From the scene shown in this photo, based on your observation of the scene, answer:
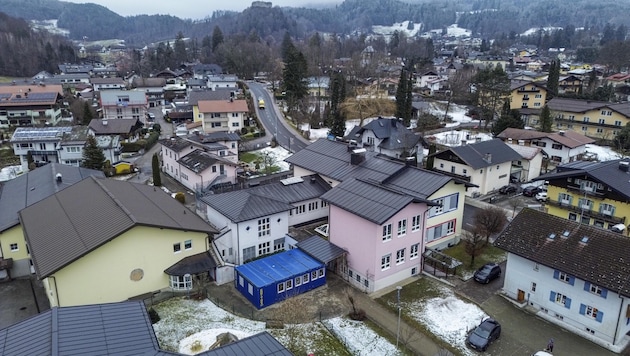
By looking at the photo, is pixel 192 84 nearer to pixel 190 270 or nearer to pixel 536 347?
pixel 190 270

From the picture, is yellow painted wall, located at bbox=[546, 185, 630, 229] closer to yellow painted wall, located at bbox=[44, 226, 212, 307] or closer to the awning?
the awning

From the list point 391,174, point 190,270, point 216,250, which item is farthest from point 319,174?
point 190,270

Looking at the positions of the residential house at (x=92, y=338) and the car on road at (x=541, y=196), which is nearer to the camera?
the residential house at (x=92, y=338)

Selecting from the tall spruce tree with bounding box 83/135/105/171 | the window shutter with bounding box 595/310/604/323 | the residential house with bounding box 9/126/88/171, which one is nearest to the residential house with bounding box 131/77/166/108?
the residential house with bounding box 9/126/88/171

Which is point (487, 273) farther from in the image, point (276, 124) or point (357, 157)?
point (276, 124)

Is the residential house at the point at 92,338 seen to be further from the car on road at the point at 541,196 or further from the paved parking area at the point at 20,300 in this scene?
the car on road at the point at 541,196

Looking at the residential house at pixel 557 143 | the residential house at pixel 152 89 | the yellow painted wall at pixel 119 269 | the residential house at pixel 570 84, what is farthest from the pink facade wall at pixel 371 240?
the residential house at pixel 570 84
